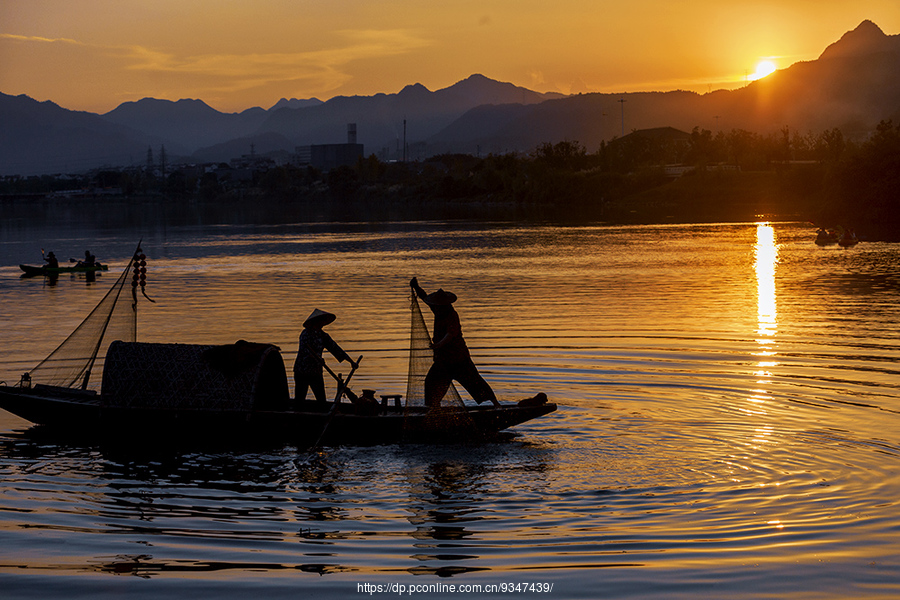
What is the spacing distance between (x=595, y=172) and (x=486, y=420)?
179 metres

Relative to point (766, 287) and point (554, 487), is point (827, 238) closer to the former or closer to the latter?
point (766, 287)

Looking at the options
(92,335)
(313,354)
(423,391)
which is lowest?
(423,391)

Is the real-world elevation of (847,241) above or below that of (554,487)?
above

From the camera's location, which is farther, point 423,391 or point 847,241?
point 847,241

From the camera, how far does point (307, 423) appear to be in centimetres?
1698

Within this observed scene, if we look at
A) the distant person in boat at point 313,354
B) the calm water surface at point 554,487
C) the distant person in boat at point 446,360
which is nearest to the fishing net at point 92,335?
the calm water surface at point 554,487

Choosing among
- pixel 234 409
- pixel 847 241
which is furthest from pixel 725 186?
pixel 234 409

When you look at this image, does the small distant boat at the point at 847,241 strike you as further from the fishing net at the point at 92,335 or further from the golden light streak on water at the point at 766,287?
the fishing net at the point at 92,335

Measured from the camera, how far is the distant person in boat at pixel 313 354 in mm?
17328

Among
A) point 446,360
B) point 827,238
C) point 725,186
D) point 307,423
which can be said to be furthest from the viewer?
point 725,186

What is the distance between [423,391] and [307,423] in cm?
223

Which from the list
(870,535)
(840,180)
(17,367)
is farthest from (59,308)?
(840,180)

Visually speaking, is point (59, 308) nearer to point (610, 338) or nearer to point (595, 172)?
point (610, 338)

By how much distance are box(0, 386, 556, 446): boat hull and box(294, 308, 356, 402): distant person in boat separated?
0.37 meters
